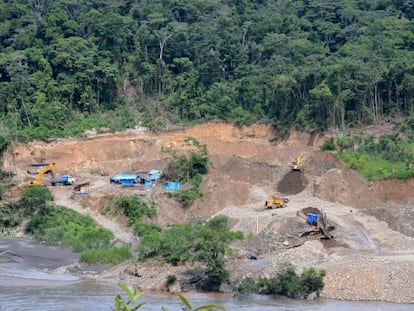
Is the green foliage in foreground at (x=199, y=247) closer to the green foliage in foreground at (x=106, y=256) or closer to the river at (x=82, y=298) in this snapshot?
the river at (x=82, y=298)

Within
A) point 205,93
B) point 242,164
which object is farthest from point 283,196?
point 205,93

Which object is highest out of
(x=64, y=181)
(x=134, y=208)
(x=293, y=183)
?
(x=293, y=183)

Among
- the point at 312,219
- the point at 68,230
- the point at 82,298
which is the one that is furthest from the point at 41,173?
the point at 82,298

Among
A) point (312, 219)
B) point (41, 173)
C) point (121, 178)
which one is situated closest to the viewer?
point (312, 219)

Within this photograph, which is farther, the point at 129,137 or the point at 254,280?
the point at 129,137

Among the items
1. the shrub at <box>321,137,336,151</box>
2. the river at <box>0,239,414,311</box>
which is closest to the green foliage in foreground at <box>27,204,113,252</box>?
the river at <box>0,239,414,311</box>

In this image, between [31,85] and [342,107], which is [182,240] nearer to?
[342,107]

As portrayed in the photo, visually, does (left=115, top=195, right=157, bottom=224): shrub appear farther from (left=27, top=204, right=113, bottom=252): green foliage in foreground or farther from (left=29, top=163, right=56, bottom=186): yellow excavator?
(left=29, top=163, right=56, bottom=186): yellow excavator

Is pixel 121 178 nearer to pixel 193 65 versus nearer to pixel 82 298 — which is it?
pixel 193 65
